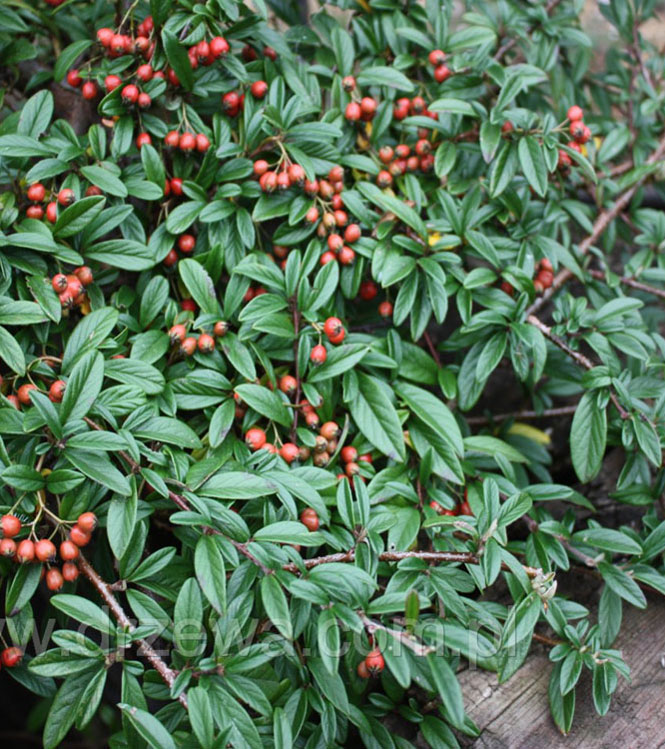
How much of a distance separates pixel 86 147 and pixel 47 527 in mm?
895

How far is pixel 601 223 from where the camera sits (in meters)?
2.18

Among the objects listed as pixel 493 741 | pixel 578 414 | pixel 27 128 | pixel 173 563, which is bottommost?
pixel 493 741

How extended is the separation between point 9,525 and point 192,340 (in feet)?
1.73

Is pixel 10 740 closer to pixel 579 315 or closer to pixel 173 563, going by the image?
pixel 173 563

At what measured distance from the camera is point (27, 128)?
5.49 ft

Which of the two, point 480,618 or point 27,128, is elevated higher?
point 27,128

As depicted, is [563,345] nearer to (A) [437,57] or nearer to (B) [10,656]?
(A) [437,57]

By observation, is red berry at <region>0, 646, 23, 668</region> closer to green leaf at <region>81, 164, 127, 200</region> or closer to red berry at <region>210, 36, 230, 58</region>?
green leaf at <region>81, 164, 127, 200</region>

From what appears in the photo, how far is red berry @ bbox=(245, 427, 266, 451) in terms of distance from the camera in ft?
5.05

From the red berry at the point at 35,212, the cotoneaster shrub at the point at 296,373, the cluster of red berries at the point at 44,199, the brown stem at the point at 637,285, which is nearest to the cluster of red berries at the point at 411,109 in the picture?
the cotoneaster shrub at the point at 296,373

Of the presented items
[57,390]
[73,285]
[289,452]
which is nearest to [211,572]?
[289,452]

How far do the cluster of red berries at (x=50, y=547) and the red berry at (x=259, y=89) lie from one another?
1.07 meters

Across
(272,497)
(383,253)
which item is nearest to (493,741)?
(272,497)

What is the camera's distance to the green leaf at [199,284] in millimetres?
1617
